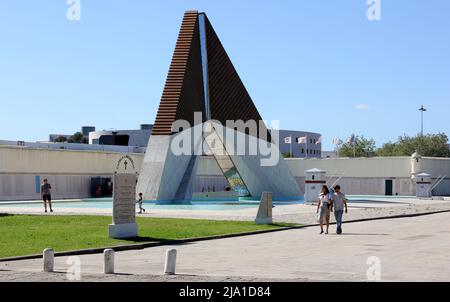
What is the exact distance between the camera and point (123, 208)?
20.3m

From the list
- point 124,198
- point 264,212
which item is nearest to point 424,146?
point 264,212

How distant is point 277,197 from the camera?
4738 cm

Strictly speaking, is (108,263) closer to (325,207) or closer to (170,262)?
(170,262)

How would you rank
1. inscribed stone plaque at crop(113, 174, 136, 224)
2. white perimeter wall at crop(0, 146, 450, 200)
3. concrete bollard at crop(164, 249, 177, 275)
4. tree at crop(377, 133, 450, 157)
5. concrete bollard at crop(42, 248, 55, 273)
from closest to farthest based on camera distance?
concrete bollard at crop(164, 249, 177, 275), concrete bollard at crop(42, 248, 55, 273), inscribed stone plaque at crop(113, 174, 136, 224), white perimeter wall at crop(0, 146, 450, 200), tree at crop(377, 133, 450, 157)

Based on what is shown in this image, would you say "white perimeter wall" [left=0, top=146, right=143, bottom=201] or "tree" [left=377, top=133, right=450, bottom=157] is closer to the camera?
"white perimeter wall" [left=0, top=146, right=143, bottom=201]

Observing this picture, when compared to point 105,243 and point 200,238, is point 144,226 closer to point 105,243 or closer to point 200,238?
point 200,238

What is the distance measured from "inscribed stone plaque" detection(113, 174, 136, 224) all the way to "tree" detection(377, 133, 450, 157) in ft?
303

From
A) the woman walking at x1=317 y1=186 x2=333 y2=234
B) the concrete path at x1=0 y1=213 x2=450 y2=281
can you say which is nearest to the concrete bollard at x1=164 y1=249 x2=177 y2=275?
the concrete path at x1=0 y1=213 x2=450 y2=281

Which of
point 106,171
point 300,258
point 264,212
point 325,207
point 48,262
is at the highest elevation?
point 106,171

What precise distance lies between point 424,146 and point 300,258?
323 feet

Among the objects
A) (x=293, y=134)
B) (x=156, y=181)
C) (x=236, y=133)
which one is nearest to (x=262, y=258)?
(x=156, y=181)

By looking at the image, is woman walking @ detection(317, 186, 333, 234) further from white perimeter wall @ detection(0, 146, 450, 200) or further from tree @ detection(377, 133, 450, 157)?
tree @ detection(377, 133, 450, 157)

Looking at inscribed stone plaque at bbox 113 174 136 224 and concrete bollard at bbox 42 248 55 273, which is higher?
inscribed stone plaque at bbox 113 174 136 224

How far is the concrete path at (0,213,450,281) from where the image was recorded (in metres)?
12.8
